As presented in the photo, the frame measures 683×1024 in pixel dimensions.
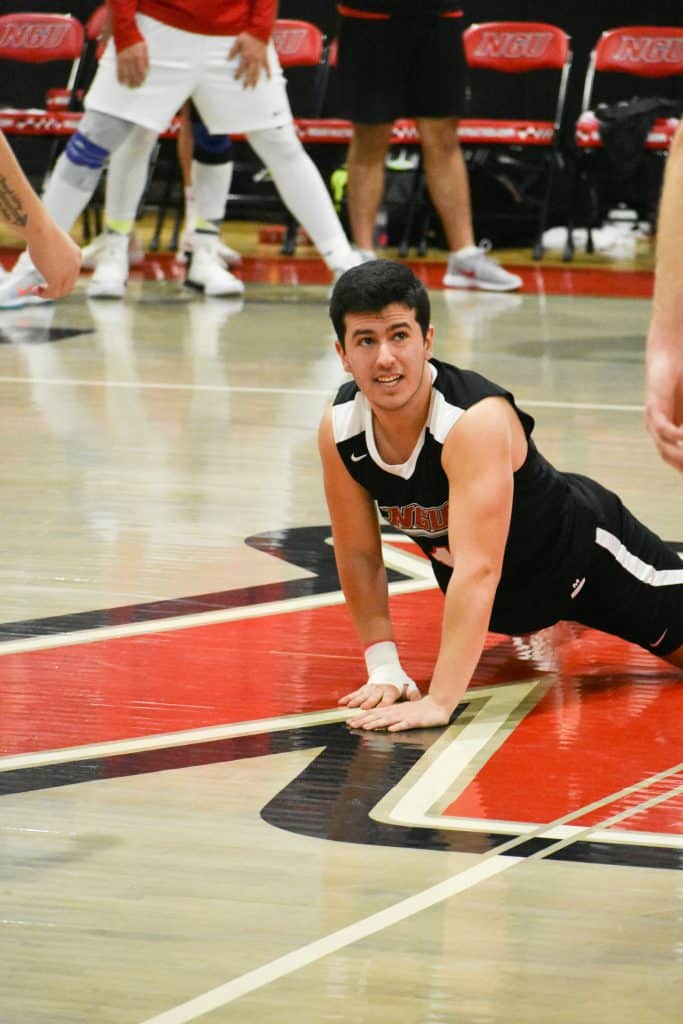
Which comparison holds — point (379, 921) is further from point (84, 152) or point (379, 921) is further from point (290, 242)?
point (290, 242)

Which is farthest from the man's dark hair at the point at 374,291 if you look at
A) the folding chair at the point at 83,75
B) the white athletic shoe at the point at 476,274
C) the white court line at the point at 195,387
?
the folding chair at the point at 83,75

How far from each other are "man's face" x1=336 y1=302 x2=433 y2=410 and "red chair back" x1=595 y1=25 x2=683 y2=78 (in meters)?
6.61

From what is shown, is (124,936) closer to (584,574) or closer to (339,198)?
(584,574)

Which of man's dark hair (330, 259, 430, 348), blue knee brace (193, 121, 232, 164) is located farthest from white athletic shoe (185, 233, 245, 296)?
man's dark hair (330, 259, 430, 348)

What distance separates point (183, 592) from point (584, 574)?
760mm

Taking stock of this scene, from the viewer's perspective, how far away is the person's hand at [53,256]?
2424 mm

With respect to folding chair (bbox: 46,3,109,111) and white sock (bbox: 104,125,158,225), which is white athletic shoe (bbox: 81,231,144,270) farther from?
folding chair (bbox: 46,3,109,111)

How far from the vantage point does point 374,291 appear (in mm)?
2482

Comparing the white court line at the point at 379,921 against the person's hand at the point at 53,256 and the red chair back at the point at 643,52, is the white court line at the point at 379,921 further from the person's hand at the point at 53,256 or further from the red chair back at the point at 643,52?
the red chair back at the point at 643,52

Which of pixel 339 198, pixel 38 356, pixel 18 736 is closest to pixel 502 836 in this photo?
pixel 18 736

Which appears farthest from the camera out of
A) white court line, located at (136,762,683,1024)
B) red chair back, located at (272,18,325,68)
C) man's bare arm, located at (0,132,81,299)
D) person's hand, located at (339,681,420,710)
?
red chair back, located at (272,18,325,68)

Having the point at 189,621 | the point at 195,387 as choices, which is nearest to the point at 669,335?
the point at 189,621

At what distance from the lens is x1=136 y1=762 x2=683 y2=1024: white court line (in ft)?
5.41

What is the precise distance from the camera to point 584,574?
2.73 meters
